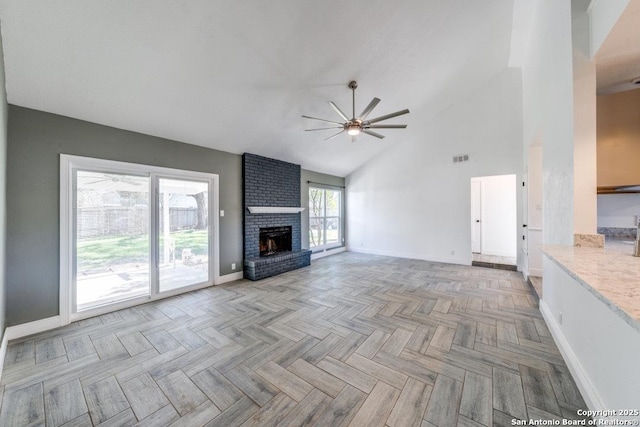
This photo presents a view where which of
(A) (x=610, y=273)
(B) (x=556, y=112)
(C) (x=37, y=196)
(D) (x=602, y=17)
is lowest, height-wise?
(A) (x=610, y=273)

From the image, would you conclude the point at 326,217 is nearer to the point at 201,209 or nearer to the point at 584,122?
the point at 201,209

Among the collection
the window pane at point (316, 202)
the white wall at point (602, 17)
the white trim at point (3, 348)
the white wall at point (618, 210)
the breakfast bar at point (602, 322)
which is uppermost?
the white wall at point (602, 17)

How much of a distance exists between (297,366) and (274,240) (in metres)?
3.81

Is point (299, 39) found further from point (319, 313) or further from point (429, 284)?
point (429, 284)

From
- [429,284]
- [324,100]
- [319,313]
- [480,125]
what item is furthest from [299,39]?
[480,125]

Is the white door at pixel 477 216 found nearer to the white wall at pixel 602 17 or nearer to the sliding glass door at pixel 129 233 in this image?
the white wall at pixel 602 17

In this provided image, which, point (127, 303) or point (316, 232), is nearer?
point (127, 303)

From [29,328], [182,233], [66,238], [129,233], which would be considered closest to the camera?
[29,328]

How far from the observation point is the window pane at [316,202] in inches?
269

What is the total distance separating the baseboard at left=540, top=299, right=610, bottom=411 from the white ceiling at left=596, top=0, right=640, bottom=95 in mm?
2250

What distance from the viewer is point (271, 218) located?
541cm

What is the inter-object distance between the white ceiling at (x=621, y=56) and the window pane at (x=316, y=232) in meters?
5.67

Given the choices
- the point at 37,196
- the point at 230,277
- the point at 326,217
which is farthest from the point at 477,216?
the point at 37,196

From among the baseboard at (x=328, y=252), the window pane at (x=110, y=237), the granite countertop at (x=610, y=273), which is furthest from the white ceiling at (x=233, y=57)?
the baseboard at (x=328, y=252)
